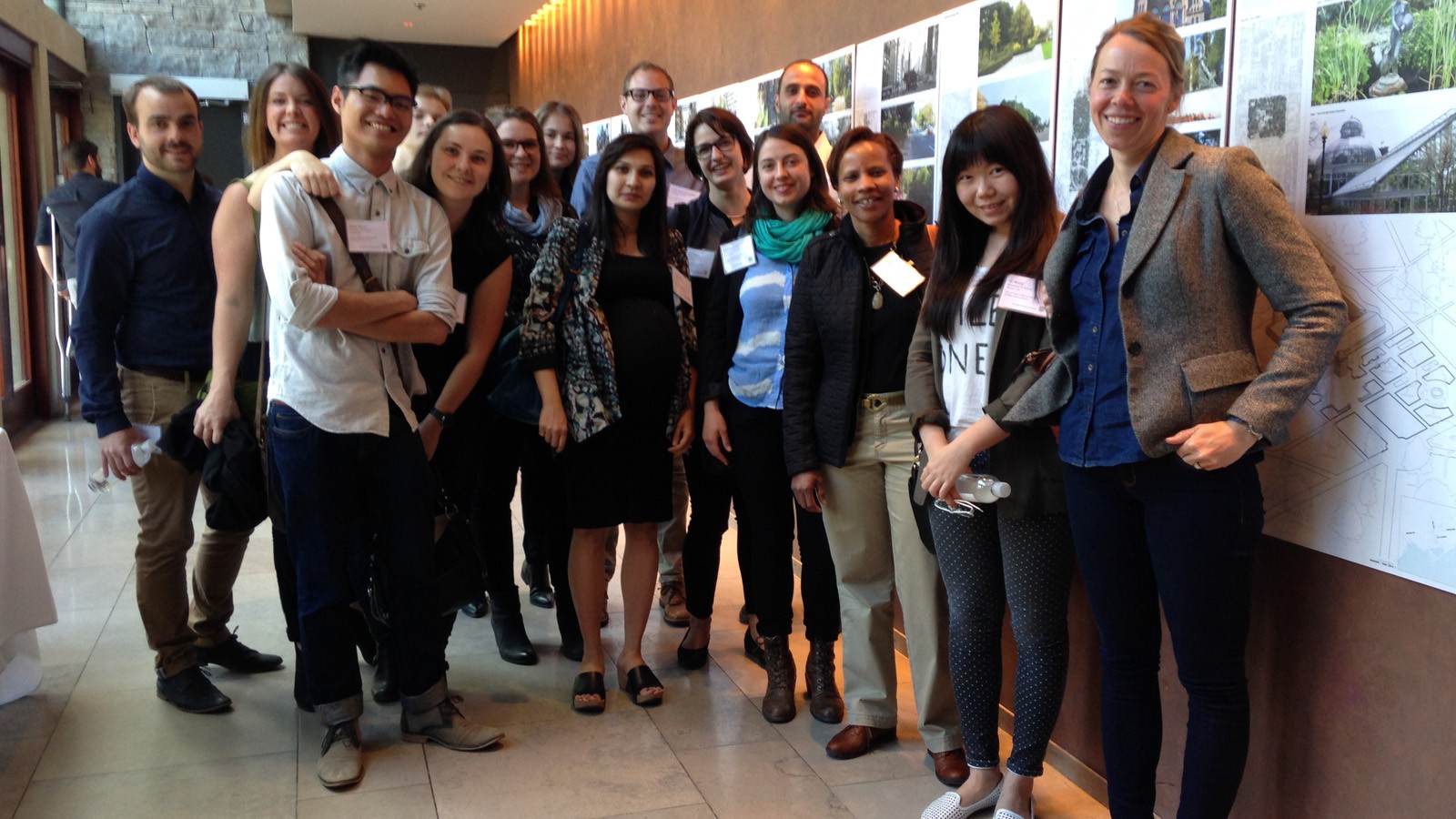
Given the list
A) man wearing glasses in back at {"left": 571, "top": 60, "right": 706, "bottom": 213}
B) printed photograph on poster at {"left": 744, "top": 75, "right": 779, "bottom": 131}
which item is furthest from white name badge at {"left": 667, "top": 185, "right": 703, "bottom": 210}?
printed photograph on poster at {"left": 744, "top": 75, "right": 779, "bottom": 131}

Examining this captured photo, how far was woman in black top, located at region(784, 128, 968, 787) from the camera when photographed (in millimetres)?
2643

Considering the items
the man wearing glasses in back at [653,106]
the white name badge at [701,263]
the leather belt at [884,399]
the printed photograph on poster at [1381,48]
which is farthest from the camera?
the man wearing glasses in back at [653,106]

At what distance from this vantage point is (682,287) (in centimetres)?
313

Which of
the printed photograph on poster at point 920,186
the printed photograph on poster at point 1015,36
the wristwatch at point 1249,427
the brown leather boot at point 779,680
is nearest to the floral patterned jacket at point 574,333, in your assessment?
the brown leather boot at point 779,680

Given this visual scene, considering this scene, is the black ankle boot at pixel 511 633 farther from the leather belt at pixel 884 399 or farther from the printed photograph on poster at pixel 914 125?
the printed photograph on poster at pixel 914 125

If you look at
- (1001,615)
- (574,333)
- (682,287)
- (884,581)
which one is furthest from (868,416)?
(574,333)

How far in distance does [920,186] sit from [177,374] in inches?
84.8

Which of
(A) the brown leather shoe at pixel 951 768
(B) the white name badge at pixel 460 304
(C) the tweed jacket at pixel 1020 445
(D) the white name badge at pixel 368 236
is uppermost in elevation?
(D) the white name badge at pixel 368 236

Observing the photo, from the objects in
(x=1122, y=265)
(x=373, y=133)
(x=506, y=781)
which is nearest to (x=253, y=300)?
(x=373, y=133)

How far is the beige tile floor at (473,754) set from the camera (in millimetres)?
2584

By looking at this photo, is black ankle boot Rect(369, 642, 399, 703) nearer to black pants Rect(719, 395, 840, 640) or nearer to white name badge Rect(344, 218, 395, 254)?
black pants Rect(719, 395, 840, 640)

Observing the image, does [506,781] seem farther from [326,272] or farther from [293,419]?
[326,272]

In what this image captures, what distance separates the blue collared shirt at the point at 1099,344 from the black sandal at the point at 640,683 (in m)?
1.56

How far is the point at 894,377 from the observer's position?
2.66m
